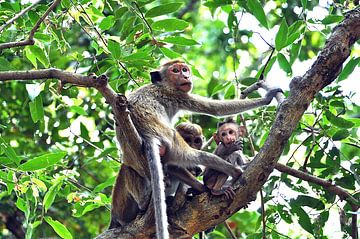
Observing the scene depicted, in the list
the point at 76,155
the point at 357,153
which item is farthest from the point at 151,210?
the point at 76,155

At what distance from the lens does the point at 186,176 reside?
726 cm

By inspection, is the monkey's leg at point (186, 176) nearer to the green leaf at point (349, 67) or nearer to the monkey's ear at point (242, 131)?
the monkey's ear at point (242, 131)

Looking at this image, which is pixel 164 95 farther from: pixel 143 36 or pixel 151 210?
pixel 151 210

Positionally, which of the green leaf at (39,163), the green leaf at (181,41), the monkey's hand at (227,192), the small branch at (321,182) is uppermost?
the green leaf at (181,41)

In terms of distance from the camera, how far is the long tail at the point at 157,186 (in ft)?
19.1

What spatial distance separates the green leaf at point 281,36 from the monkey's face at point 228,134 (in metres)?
1.08

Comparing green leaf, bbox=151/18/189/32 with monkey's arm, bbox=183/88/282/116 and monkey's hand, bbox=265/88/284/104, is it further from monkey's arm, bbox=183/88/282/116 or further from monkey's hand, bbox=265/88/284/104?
monkey's hand, bbox=265/88/284/104

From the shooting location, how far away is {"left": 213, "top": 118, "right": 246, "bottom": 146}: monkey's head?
295 inches

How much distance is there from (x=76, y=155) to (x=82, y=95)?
1.04 meters

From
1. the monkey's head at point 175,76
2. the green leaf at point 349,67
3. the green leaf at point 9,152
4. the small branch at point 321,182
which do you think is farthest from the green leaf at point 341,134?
the green leaf at point 9,152

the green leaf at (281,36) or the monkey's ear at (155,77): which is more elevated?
the green leaf at (281,36)

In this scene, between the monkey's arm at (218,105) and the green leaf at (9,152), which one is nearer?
the green leaf at (9,152)

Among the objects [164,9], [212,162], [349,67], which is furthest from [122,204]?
[349,67]

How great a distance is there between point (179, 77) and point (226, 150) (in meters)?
1.18
